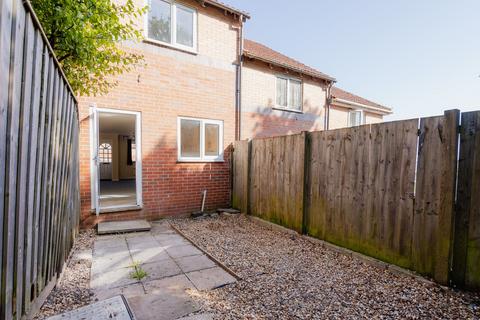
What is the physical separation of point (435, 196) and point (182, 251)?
12.7ft

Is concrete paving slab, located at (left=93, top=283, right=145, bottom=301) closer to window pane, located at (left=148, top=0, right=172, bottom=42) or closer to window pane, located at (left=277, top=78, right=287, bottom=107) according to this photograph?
window pane, located at (left=148, top=0, right=172, bottom=42)

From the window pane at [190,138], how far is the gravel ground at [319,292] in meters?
3.29

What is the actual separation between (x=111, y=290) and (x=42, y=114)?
2142 millimetres

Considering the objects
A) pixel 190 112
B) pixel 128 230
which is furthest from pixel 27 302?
pixel 190 112

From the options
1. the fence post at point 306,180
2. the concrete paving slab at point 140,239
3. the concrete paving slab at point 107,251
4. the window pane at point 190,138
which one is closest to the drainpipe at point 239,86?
the window pane at point 190,138

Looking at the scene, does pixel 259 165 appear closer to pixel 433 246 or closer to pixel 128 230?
pixel 128 230

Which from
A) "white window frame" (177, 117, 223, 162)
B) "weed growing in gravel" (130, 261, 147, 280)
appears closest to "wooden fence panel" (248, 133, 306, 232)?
"white window frame" (177, 117, 223, 162)

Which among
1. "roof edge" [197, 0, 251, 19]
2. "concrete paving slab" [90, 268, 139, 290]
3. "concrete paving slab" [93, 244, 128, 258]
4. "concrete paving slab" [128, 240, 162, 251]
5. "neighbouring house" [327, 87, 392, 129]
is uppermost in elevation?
"roof edge" [197, 0, 251, 19]

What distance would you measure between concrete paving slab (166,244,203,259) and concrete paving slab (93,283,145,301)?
1036 millimetres

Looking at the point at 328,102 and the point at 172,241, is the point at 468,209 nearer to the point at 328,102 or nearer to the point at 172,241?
the point at 172,241

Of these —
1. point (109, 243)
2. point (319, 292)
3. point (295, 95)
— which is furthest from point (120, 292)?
point (295, 95)

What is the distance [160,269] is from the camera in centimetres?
350

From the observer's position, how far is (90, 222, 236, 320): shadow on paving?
255 cm

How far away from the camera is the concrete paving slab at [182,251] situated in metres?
4.04
